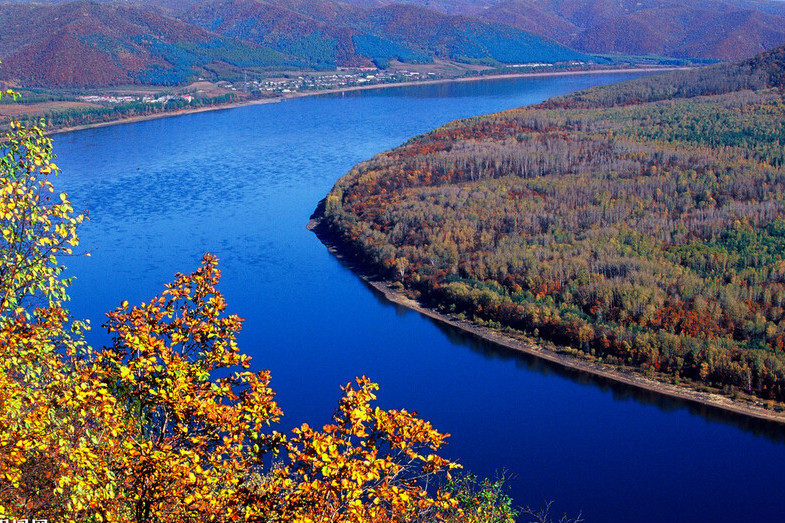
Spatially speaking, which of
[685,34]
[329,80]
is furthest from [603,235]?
[685,34]

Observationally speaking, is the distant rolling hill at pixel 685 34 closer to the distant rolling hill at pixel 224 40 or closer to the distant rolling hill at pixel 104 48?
the distant rolling hill at pixel 224 40

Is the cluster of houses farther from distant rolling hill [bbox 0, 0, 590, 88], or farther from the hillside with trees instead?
the hillside with trees

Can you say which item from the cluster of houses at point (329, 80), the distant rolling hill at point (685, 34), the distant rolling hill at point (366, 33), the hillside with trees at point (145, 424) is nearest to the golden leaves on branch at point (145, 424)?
the hillside with trees at point (145, 424)

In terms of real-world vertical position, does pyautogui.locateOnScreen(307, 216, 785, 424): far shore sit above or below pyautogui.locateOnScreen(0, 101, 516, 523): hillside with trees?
below

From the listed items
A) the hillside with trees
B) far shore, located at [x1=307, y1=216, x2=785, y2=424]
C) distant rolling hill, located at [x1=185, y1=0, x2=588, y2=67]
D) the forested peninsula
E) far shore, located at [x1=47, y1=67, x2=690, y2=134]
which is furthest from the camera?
distant rolling hill, located at [x1=185, y1=0, x2=588, y2=67]

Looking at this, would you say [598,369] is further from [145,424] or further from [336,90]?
[336,90]

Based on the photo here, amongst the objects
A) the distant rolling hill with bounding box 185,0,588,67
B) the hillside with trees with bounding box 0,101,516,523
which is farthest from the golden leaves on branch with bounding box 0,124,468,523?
the distant rolling hill with bounding box 185,0,588,67
